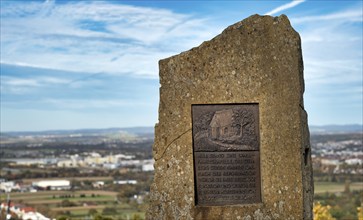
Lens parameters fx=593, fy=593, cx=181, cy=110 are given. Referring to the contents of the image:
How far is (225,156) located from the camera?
27.6 feet

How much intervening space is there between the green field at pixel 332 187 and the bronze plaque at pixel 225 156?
32188 mm

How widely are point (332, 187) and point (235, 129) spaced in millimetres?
35450

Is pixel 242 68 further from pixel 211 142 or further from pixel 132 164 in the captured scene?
pixel 132 164

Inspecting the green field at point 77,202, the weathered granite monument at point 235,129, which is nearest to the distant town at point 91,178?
the green field at point 77,202

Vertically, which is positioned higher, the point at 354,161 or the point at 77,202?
the point at 354,161

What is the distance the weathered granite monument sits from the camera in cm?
831

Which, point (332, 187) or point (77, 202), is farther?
point (77, 202)

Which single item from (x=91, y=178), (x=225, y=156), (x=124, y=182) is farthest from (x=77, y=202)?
(x=225, y=156)

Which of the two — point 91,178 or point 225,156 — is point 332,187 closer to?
point 225,156

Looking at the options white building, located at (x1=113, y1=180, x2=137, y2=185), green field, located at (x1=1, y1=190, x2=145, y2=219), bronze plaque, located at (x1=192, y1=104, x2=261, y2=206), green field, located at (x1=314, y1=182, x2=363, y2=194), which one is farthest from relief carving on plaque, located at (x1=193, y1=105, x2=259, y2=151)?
white building, located at (x1=113, y1=180, x2=137, y2=185)

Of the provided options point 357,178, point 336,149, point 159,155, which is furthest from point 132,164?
point 159,155

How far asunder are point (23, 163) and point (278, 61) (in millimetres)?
81681

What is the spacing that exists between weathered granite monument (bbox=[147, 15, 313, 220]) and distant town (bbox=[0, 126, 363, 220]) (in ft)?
64.5

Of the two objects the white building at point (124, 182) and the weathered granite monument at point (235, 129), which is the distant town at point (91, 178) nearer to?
the white building at point (124, 182)
